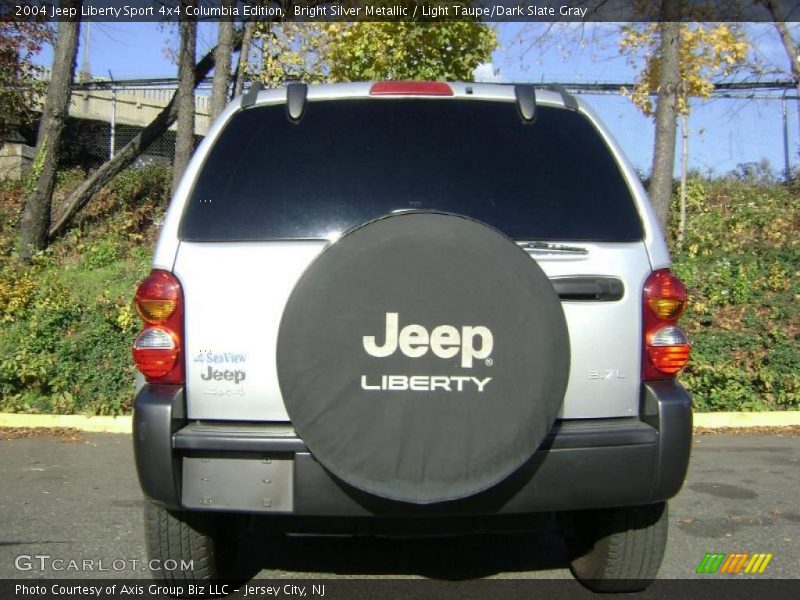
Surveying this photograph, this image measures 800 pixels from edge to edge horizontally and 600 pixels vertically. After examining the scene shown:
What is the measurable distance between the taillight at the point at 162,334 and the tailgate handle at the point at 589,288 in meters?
1.35

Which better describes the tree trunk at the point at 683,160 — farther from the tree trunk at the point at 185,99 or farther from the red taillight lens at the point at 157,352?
the red taillight lens at the point at 157,352

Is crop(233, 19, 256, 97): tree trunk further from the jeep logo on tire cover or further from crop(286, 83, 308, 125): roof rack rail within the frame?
the jeep logo on tire cover

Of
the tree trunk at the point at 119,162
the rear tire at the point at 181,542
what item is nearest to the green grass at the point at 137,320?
the tree trunk at the point at 119,162

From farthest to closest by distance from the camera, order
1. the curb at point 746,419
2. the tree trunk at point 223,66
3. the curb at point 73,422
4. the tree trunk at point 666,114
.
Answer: the tree trunk at point 223,66
the tree trunk at point 666,114
the curb at point 746,419
the curb at point 73,422

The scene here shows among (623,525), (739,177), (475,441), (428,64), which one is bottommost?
(623,525)

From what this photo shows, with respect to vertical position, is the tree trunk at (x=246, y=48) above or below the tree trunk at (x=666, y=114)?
above

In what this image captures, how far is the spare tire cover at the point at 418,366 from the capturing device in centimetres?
271

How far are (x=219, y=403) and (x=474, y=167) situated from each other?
129cm

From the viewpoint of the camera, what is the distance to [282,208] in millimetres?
3115

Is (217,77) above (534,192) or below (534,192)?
above

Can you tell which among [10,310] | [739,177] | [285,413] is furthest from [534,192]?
[739,177]

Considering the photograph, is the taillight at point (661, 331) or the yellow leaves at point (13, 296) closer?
the taillight at point (661, 331)

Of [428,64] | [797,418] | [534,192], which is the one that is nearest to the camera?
[534,192]

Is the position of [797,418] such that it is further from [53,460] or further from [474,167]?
[53,460]
